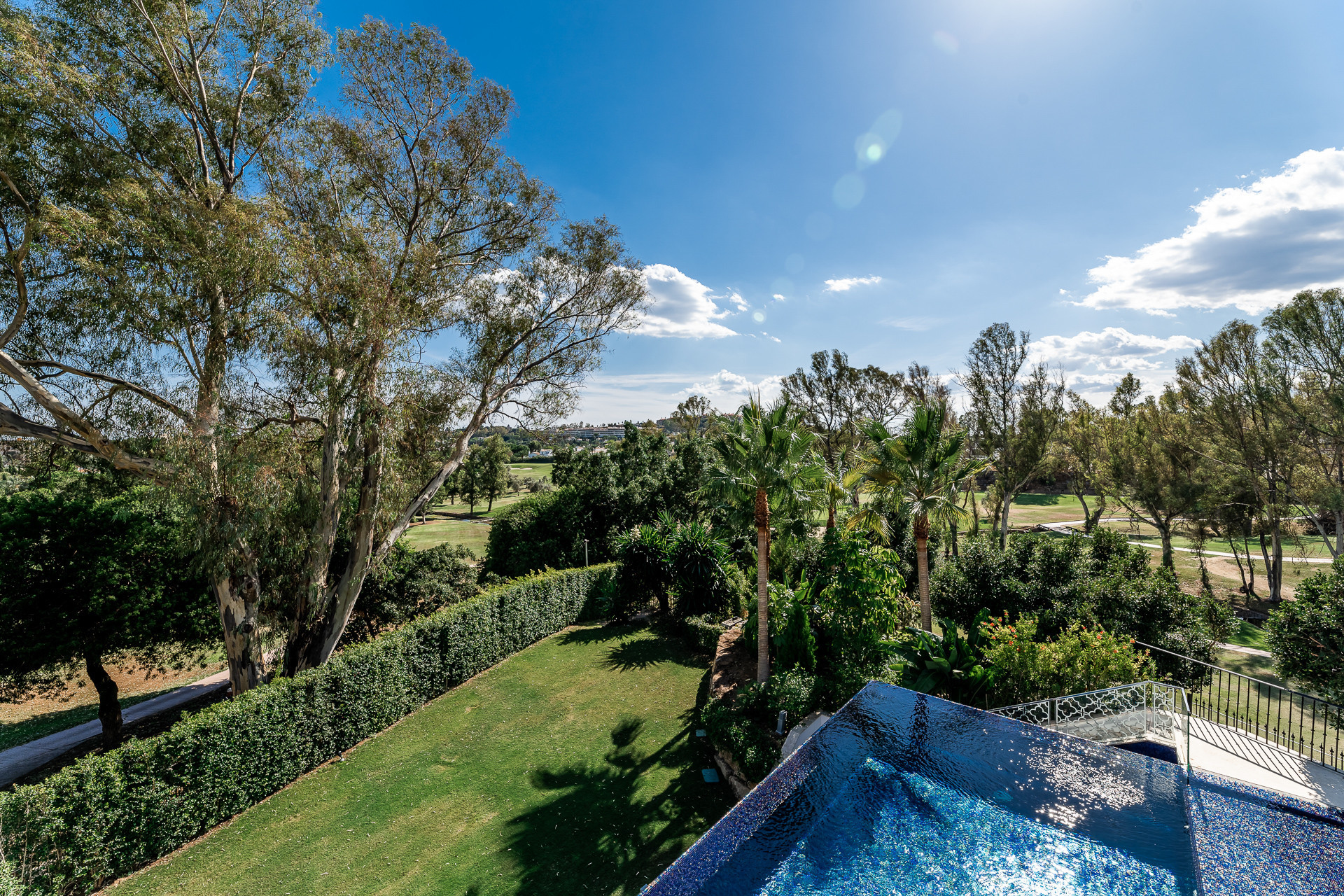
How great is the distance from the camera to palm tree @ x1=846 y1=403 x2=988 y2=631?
39.7 feet

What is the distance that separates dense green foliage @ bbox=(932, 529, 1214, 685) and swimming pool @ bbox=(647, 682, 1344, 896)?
5005 mm

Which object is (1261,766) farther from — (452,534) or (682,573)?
(452,534)

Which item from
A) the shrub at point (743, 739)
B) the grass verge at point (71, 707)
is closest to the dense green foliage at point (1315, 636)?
the shrub at point (743, 739)

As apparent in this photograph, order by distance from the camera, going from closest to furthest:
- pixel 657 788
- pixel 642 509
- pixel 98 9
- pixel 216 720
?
pixel 216 720 → pixel 657 788 → pixel 98 9 → pixel 642 509

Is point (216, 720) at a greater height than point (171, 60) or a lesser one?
lesser

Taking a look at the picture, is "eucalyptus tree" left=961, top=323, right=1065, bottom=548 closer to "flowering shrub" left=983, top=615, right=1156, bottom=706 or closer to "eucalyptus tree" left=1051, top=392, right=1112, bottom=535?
"eucalyptus tree" left=1051, top=392, right=1112, bottom=535

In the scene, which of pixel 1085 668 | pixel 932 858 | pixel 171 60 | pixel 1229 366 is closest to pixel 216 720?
pixel 932 858

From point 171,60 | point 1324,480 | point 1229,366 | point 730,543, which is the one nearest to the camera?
point 171,60

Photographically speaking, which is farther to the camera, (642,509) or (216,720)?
(642,509)

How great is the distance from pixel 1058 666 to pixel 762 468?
20.0 feet

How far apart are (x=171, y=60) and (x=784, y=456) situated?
622 inches

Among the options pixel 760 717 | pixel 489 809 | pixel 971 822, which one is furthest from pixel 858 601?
pixel 489 809

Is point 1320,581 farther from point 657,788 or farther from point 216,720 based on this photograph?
point 216,720

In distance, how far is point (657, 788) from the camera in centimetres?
891
